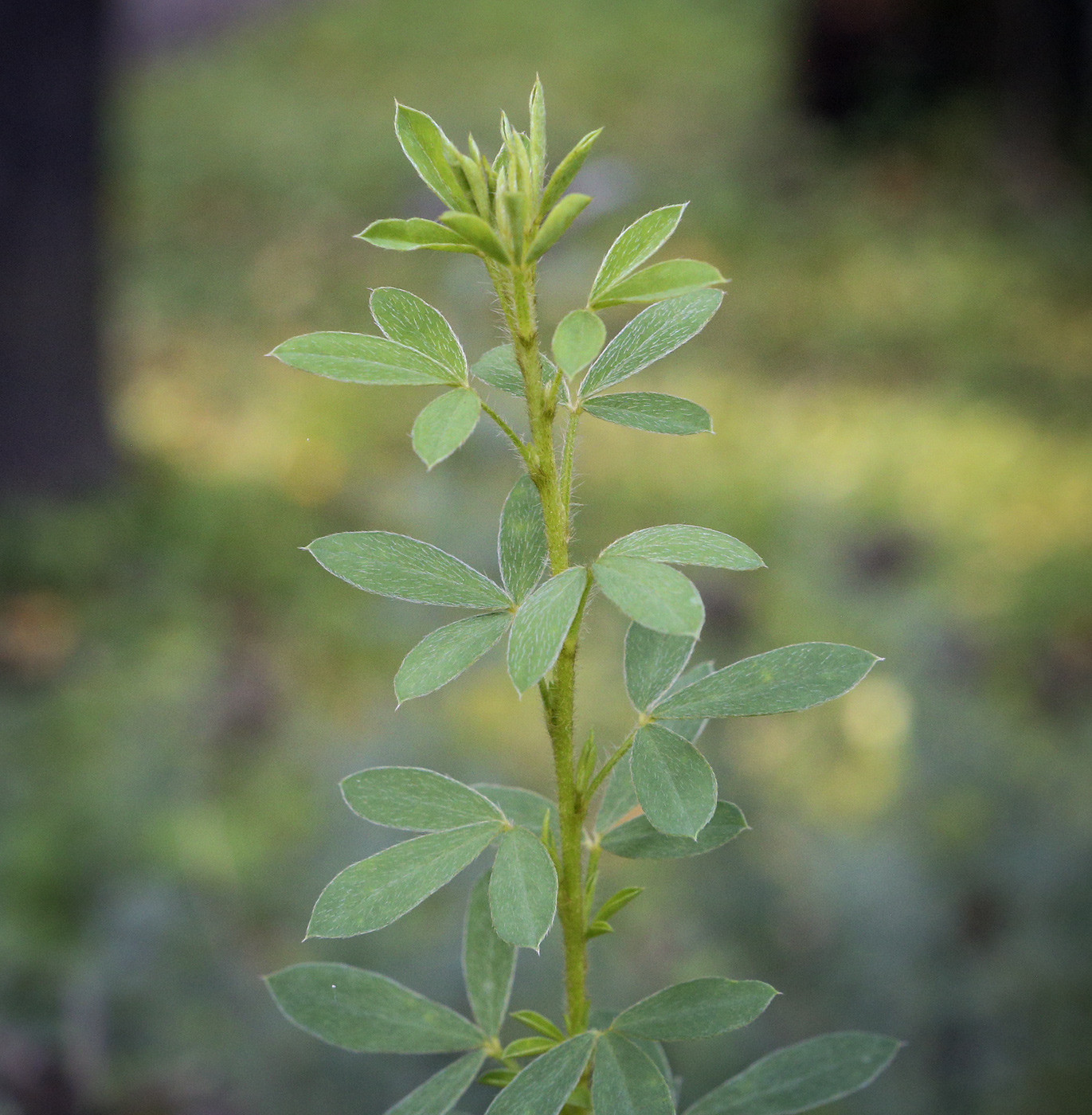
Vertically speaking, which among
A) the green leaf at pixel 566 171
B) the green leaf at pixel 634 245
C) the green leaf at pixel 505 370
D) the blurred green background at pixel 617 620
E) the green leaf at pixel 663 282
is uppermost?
the green leaf at pixel 566 171

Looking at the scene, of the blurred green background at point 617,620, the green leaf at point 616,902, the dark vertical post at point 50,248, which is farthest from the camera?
the dark vertical post at point 50,248

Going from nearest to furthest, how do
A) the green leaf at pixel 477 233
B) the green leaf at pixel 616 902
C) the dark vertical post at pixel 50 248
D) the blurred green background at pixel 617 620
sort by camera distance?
the green leaf at pixel 477 233
the green leaf at pixel 616 902
the blurred green background at pixel 617 620
the dark vertical post at pixel 50 248

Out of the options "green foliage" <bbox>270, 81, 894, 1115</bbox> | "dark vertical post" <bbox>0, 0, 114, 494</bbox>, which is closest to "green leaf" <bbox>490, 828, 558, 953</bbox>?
"green foliage" <bbox>270, 81, 894, 1115</bbox>

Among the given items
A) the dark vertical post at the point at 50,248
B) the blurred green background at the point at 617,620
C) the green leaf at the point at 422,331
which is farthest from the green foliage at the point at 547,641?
the dark vertical post at the point at 50,248

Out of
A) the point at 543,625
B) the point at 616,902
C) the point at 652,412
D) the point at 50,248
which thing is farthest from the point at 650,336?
the point at 50,248

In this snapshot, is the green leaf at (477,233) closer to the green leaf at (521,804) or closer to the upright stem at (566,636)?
the upright stem at (566,636)

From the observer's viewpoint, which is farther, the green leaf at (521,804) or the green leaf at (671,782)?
the green leaf at (521,804)

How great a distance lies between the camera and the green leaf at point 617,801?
53 centimetres

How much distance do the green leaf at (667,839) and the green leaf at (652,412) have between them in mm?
145

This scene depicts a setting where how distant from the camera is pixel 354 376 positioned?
43cm

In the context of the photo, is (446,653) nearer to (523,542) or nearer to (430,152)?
(523,542)

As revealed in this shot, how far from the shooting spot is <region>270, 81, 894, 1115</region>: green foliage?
410 mm

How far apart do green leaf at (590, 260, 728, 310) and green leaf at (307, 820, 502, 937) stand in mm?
210

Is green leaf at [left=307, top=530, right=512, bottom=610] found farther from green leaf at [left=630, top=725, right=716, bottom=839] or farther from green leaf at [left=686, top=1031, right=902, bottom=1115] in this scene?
green leaf at [left=686, top=1031, right=902, bottom=1115]
